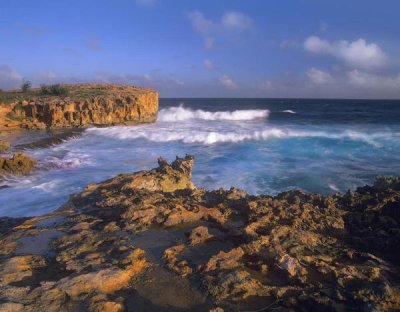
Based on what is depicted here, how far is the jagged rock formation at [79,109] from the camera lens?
25.8 meters

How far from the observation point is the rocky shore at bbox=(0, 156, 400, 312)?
3545 millimetres

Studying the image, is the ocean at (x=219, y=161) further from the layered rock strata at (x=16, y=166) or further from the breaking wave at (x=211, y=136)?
the layered rock strata at (x=16, y=166)

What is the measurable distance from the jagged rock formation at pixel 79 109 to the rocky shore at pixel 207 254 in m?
21.6

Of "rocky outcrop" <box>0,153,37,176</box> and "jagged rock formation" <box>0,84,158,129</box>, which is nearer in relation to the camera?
"rocky outcrop" <box>0,153,37,176</box>

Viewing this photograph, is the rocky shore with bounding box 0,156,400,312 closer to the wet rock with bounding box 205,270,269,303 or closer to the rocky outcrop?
the wet rock with bounding box 205,270,269,303

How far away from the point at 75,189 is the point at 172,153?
8139mm

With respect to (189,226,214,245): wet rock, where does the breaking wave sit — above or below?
below

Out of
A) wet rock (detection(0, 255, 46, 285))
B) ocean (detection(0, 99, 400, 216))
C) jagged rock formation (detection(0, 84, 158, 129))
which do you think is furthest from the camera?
jagged rock formation (detection(0, 84, 158, 129))

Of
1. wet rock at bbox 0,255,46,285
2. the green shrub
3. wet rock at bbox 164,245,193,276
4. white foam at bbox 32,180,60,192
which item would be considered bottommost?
white foam at bbox 32,180,60,192

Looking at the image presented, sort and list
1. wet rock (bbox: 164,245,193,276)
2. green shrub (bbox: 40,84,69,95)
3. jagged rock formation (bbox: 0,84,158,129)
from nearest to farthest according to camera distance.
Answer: wet rock (bbox: 164,245,193,276), jagged rock formation (bbox: 0,84,158,129), green shrub (bbox: 40,84,69,95)

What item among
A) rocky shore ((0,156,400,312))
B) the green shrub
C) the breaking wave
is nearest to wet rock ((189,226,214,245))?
rocky shore ((0,156,400,312))

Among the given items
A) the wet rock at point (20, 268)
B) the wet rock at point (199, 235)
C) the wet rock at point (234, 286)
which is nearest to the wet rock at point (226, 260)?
the wet rock at point (234, 286)

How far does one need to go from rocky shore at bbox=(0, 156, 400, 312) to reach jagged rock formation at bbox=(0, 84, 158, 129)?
2160 cm

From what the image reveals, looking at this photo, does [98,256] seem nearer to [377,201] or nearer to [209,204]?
[209,204]
